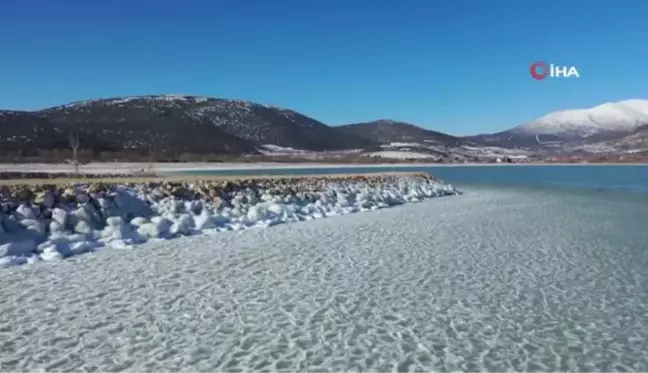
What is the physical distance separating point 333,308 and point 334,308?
0.01 meters

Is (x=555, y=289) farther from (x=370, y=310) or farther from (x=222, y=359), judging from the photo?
(x=222, y=359)

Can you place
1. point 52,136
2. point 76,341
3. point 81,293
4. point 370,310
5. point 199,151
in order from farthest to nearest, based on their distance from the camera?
1. point 199,151
2. point 52,136
3. point 81,293
4. point 370,310
5. point 76,341

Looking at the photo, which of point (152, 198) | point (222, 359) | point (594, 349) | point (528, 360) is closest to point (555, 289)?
point (594, 349)

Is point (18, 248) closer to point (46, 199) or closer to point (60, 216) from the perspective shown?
point (60, 216)

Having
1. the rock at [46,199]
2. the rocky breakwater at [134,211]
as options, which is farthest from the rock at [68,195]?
the rock at [46,199]

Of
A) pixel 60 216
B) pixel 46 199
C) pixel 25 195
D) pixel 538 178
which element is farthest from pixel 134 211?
pixel 538 178

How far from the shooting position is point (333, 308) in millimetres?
6887

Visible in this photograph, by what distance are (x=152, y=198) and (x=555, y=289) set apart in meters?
11.1

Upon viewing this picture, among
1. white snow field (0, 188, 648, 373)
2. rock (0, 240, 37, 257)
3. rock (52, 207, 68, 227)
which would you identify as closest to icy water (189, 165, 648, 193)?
white snow field (0, 188, 648, 373)

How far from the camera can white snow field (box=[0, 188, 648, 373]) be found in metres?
5.21

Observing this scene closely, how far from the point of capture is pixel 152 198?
15.6 meters

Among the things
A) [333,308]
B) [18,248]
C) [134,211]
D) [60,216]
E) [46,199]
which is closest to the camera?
[333,308]

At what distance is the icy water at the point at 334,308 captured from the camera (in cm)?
521

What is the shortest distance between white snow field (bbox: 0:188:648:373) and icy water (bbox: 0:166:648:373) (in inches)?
0.9
